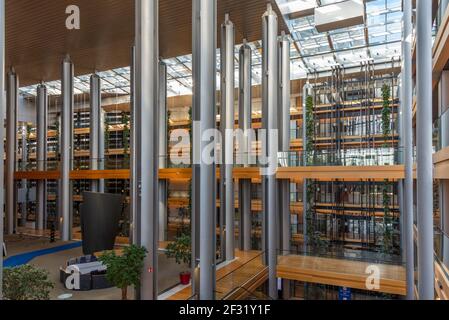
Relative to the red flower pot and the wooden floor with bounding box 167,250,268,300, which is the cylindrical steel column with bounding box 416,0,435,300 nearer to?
the wooden floor with bounding box 167,250,268,300

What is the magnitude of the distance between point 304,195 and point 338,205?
2.43 m

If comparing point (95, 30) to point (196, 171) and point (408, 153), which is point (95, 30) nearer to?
point (196, 171)

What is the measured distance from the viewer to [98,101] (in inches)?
752

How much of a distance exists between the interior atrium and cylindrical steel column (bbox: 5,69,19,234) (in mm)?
67

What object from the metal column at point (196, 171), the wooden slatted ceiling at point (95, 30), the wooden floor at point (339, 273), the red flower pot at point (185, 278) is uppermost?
the wooden slatted ceiling at point (95, 30)

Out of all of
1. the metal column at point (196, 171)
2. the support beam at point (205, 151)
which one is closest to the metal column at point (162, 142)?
the metal column at point (196, 171)

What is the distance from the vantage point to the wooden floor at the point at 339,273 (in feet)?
35.1

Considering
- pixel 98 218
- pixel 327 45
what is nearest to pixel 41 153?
pixel 98 218

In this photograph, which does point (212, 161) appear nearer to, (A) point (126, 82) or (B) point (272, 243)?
(B) point (272, 243)

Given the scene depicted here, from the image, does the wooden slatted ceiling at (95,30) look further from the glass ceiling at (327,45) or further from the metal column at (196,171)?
the metal column at (196,171)

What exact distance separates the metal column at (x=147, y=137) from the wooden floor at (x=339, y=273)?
5.40 metres

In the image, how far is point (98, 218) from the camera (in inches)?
489

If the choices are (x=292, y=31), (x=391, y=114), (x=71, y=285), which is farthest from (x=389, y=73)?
(x=71, y=285)

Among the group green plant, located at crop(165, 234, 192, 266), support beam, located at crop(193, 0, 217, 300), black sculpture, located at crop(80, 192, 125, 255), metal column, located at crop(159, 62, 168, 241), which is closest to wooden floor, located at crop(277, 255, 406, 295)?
green plant, located at crop(165, 234, 192, 266)
